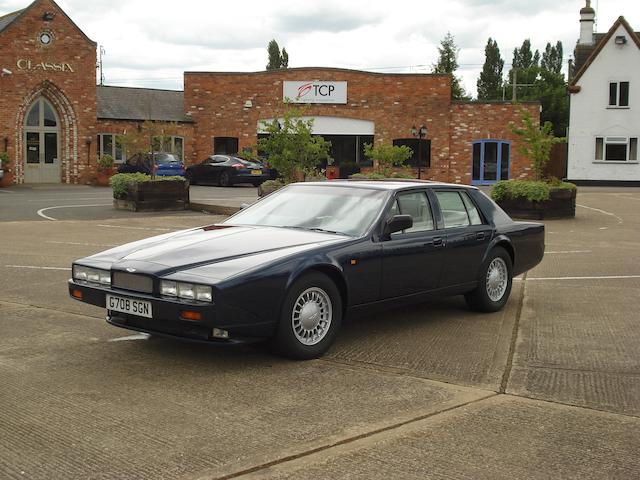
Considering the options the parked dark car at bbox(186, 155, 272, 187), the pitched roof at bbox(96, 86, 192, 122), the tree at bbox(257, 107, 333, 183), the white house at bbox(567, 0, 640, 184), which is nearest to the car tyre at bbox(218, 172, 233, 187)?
the parked dark car at bbox(186, 155, 272, 187)

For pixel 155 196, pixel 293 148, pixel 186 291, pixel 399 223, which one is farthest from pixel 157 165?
pixel 186 291

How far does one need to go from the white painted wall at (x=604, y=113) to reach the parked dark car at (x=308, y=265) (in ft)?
113

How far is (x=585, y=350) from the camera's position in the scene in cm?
604

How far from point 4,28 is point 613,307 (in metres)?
30.2

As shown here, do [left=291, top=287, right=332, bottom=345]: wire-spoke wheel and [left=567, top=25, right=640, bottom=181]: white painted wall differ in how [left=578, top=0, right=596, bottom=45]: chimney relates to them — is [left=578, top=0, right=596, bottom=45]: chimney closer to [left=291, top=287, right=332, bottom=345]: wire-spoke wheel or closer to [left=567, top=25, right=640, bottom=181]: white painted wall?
[left=567, top=25, right=640, bottom=181]: white painted wall

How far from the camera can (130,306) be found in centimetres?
537

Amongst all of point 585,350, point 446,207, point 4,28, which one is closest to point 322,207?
point 446,207

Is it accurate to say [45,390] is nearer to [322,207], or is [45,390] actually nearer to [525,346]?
[322,207]

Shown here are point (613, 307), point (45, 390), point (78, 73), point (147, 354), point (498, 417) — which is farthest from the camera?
point (78, 73)

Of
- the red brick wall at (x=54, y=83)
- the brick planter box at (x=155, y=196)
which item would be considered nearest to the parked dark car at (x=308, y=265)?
the brick planter box at (x=155, y=196)

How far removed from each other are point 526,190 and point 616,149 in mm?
23475

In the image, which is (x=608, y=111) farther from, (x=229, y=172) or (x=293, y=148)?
(x=293, y=148)

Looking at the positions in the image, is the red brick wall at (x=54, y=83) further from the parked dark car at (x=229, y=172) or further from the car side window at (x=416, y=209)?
the car side window at (x=416, y=209)

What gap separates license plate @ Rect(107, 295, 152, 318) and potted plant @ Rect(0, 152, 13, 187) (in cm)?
2765
